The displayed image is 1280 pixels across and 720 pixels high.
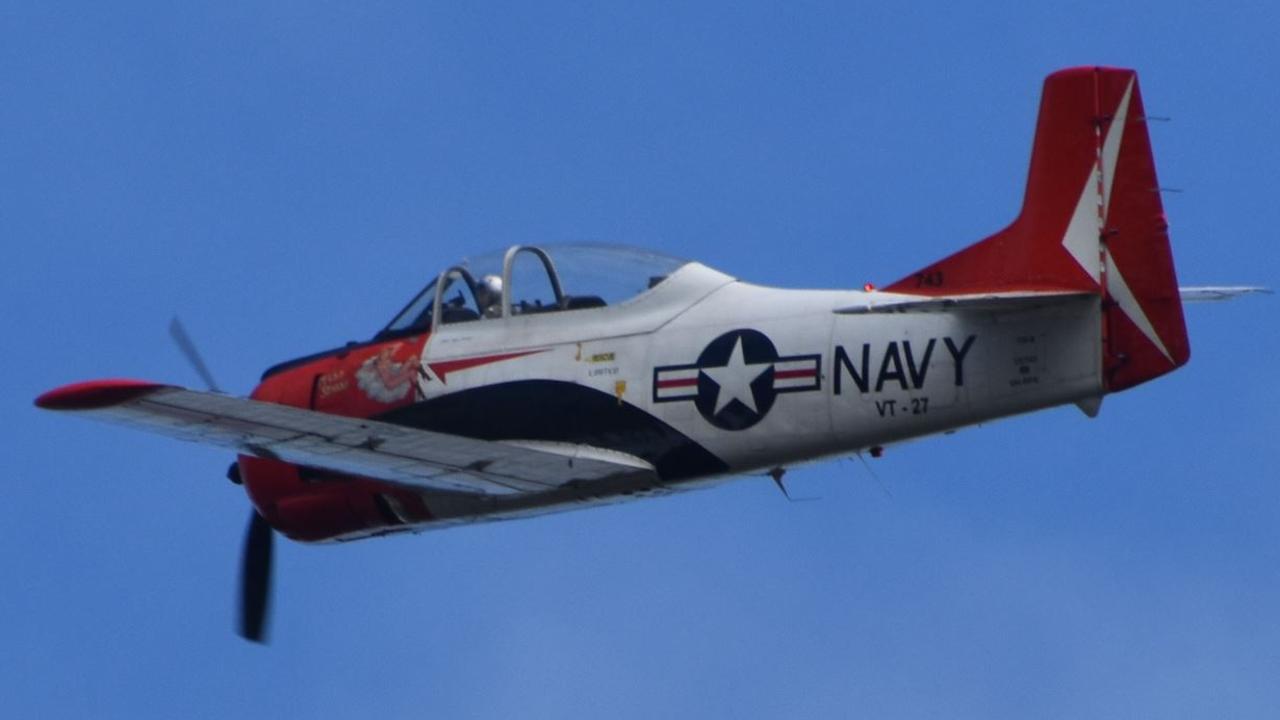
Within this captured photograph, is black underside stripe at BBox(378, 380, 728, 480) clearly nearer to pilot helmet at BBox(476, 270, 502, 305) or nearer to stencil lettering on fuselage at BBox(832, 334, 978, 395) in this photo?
pilot helmet at BBox(476, 270, 502, 305)

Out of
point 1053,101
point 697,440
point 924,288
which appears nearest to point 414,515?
point 697,440

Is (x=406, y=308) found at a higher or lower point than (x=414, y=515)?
higher

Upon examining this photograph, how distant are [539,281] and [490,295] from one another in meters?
0.50

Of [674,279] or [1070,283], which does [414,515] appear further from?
[1070,283]

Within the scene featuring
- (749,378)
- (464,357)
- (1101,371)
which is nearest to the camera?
(1101,371)

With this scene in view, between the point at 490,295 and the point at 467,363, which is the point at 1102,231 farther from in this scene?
the point at 467,363

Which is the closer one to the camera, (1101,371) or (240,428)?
(1101,371)

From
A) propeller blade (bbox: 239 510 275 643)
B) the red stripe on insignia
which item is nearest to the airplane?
the red stripe on insignia

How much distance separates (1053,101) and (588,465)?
4734 mm

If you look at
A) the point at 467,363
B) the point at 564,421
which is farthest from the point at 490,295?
the point at 564,421

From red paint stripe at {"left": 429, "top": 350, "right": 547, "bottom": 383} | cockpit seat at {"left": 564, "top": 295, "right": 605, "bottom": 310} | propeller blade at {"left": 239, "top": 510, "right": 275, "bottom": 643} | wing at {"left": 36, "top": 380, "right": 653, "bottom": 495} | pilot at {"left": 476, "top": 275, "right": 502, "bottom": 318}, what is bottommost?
propeller blade at {"left": 239, "top": 510, "right": 275, "bottom": 643}

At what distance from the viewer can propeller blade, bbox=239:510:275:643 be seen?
26281mm

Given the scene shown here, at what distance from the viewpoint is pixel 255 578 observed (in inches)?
1035

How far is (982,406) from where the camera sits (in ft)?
70.4
